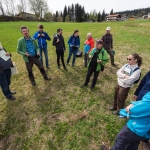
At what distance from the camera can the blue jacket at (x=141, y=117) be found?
1.65 meters

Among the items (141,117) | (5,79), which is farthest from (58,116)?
(141,117)

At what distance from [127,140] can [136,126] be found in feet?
1.26

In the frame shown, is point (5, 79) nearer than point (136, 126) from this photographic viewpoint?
No

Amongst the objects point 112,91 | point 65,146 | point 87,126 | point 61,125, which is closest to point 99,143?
point 87,126

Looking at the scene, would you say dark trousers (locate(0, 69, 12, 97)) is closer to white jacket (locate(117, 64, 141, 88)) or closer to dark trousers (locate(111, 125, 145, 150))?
white jacket (locate(117, 64, 141, 88))

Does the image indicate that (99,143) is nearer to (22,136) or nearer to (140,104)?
(140,104)

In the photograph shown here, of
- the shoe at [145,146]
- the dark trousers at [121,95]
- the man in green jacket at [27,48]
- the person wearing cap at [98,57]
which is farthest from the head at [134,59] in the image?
the man in green jacket at [27,48]

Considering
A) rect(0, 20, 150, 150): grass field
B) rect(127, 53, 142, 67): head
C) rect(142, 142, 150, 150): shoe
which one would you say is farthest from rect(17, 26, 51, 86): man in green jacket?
rect(142, 142, 150, 150): shoe

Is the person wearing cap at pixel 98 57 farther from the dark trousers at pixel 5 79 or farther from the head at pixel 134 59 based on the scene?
the dark trousers at pixel 5 79

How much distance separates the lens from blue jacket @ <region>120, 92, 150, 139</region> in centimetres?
165

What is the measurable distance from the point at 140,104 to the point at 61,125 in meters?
2.32

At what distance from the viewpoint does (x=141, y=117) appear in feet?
5.69

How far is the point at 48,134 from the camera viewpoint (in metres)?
3.10

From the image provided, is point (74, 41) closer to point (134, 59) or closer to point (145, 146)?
point (134, 59)
